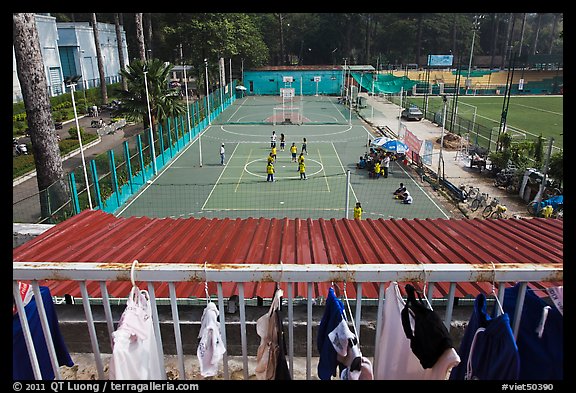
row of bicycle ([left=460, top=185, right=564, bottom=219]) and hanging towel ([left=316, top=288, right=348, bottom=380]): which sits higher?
hanging towel ([left=316, top=288, right=348, bottom=380])

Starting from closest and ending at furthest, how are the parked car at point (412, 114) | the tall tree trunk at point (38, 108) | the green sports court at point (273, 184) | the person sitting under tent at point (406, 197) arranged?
1. the tall tree trunk at point (38, 108)
2. the green sports court at point (273, 184)
3. the person sitting under tent at point (406, 197)
4. the parked car at point (412, 114)

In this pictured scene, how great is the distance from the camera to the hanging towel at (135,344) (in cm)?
232

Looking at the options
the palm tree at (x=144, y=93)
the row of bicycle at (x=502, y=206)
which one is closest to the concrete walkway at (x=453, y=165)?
the row of bicycle at (x=502, y=206)

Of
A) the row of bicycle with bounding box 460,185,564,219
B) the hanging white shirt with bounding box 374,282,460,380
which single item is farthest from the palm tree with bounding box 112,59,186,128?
the hanging white shirt with bounding box 374,282,460,380

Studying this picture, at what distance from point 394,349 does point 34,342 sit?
2166mm

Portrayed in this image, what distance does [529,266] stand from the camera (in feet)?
7.95

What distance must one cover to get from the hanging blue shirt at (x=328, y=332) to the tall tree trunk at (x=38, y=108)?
44.2 feet

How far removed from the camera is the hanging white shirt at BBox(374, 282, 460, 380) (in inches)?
96.9

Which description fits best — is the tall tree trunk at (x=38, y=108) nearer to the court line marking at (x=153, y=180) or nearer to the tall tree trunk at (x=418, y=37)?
the court line marking at (x=153, y=180)

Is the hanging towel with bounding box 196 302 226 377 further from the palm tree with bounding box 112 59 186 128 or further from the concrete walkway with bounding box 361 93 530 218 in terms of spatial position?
the palm tree with bounding box 112 59 186 128

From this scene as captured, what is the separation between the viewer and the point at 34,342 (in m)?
2.61

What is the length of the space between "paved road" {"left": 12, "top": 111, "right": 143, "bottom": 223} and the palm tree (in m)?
3.48

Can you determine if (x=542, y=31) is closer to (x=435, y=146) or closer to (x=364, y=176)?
(x=435, y=146)
